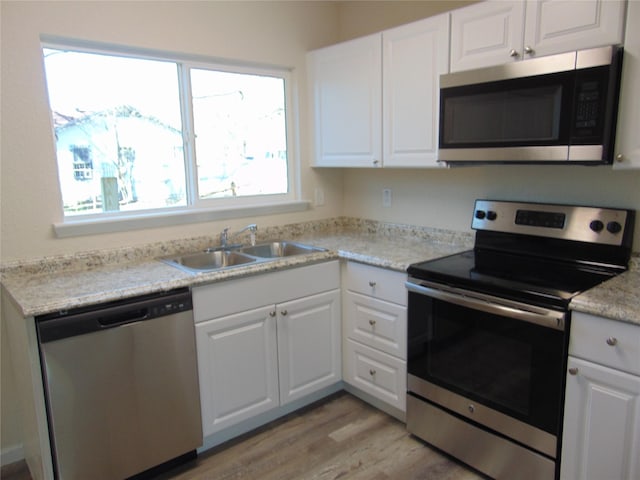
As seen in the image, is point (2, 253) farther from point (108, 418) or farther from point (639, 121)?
point (639, 121)

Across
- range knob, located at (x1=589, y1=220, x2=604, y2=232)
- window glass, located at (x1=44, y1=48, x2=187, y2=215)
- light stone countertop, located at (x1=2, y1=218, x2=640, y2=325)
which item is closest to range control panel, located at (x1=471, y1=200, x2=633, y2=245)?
range knob, located at (x1=589, y1=220, x2=604, y2=232)

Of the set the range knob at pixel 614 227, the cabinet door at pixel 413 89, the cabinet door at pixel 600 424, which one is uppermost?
the cabinet door at pixel 413 89

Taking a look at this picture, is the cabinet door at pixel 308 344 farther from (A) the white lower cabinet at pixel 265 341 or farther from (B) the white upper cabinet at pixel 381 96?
(B) the white upper cabinet at pixel 381 96

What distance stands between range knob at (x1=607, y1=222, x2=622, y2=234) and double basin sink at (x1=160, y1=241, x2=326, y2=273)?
135 cm

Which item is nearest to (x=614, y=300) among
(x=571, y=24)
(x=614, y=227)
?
(x=614, y=227)

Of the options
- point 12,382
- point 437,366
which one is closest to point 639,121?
point 437,366

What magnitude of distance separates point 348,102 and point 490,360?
1.67 m

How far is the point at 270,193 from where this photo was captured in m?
3.05

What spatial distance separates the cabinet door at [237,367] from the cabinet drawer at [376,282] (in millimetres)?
485

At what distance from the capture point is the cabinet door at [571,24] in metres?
1.68

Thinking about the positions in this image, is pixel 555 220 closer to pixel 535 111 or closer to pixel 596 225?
pixel 596 225

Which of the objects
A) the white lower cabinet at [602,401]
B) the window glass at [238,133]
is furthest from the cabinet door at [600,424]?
the window glass at [238,133]

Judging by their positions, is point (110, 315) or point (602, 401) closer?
point (602, 401)

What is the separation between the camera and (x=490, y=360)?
6.20 ft
